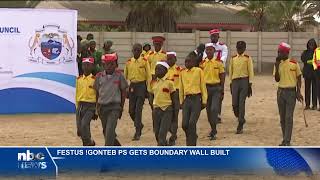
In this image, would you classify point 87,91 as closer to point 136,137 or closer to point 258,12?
point 136,137

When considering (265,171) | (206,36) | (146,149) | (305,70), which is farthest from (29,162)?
(206,36)

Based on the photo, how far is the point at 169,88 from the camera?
354 inches

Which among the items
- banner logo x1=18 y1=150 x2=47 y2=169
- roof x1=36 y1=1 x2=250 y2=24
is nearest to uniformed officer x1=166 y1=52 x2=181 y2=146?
banner logo x1=18 y1=150 x2=47 y2=169

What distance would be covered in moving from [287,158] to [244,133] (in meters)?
4.09

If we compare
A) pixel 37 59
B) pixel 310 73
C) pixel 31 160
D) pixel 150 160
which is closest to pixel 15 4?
pixel 37 59

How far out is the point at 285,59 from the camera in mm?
9945

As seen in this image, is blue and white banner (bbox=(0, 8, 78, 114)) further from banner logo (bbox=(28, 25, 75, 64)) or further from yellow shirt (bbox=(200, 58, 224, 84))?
yellow shirt (bbox=(200, 58, 224, 84))

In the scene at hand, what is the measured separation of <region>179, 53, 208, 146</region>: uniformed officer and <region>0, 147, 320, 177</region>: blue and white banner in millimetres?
1623

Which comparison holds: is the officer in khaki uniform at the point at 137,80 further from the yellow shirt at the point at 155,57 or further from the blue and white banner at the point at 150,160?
the blue and white banner at the point at 150,160

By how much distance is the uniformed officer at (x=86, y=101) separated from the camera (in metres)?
9.25

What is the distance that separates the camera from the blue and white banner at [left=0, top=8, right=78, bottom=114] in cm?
1359

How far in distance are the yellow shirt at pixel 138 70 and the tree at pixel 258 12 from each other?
22072 millimetres

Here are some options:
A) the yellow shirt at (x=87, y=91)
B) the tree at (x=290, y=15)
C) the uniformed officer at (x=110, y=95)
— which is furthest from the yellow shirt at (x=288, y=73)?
the tree at (x=290, y=15)

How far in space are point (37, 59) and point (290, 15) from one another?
21002mm
